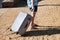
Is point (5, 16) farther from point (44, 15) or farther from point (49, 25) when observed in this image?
point (49, 25)

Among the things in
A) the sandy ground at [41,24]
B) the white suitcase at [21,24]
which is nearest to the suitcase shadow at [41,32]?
the sandy ground at [41,24]

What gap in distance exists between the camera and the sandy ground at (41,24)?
7.03m

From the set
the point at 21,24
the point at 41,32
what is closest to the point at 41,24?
the point at 41,32

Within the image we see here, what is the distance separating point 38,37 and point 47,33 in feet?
1.53

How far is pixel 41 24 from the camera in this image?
8352 mm

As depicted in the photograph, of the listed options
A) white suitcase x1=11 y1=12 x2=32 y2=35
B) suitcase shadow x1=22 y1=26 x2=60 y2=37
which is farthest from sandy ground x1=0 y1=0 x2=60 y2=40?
white suitcase x1=11 y1=12 x2=32 y2=35

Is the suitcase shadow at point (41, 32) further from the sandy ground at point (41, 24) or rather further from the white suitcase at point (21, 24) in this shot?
the white suitcase at point (21, 24)

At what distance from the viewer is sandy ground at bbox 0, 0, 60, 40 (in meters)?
7.03

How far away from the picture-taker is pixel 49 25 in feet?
26.9

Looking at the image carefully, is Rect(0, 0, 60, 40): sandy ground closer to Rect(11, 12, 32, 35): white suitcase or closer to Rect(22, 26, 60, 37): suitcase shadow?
Rect(22, 26, 60, 37): suitcase shadow

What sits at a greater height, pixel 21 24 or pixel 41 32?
pixel 21 24

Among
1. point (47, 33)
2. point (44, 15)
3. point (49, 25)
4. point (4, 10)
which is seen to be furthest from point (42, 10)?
point (47, 33)

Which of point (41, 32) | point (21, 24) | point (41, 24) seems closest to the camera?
point (21, 24)

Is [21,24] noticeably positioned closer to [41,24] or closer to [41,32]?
[41,32]
